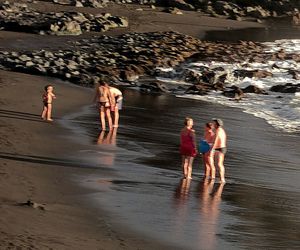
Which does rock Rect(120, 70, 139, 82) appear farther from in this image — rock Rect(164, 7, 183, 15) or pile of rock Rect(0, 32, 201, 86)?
rock Rect(164, 7, 183, 15)

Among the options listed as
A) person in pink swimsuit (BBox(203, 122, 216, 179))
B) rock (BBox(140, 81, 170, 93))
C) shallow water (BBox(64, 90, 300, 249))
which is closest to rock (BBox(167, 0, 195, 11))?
rock (BBox(140, 81, 170, 93))

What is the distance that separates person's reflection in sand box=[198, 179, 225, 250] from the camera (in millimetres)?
10805

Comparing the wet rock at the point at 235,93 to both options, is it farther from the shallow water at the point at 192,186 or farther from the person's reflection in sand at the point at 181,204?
the person's reflection in sand at the point at 181,204

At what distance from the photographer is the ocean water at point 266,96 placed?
83.7 feet

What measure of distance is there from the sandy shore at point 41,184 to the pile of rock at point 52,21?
655 inches

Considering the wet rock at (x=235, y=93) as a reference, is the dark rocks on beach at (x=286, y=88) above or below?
above

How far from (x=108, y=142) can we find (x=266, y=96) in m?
13.3

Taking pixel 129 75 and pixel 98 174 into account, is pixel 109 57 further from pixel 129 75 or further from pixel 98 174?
pixel 98 174

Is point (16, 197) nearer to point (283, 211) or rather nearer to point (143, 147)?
point (283, 211)

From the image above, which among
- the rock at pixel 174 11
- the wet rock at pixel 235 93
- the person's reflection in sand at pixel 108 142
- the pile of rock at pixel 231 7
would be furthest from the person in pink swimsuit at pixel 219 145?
the pile of rock at pixel 231 7

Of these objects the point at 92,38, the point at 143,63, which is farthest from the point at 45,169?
the point at 92,38

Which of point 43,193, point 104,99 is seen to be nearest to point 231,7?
point 104,99

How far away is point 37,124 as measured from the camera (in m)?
19.0

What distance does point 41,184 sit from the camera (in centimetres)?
1285
